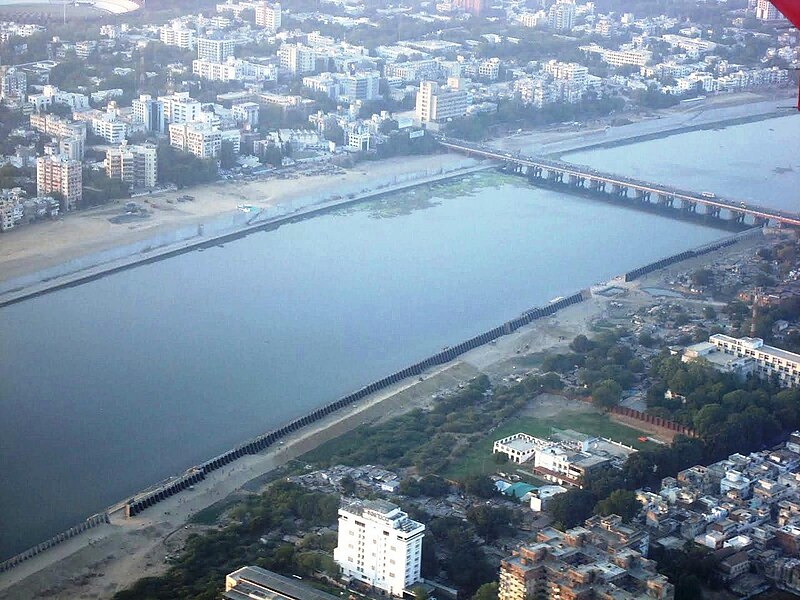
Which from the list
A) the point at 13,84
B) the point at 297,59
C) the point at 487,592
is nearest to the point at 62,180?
the point at 13,84

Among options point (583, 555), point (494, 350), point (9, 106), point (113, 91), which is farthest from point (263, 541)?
point (113, 91)

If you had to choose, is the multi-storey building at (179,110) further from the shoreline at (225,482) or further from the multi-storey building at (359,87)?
the shoreline at (225,482)

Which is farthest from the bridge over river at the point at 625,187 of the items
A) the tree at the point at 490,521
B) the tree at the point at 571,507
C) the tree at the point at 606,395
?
the tree at the point at 490,521

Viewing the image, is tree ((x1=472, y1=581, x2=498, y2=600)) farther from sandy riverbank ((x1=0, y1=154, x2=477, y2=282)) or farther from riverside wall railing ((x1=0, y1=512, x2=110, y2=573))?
sandy riverbank ((x1=0, y1=154, x2=477, y2=282))

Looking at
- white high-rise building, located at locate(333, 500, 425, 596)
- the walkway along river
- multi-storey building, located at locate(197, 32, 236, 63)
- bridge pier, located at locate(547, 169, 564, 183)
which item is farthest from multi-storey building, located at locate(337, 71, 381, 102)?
white high-rise building, located at locate(333, 500, 425, 596)

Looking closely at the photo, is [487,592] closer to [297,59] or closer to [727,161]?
[727,161]

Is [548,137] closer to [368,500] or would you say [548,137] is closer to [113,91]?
[113,91]
